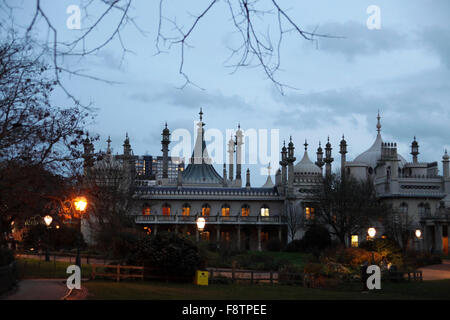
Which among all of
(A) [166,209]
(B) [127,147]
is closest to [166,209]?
(A) [166,209]

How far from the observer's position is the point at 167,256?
77.7 ft

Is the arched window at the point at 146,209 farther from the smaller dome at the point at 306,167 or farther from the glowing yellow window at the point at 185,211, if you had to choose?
the smaller dome at the point at 306,167

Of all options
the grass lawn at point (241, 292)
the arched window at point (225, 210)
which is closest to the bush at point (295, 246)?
the arched window at point (225, 210)

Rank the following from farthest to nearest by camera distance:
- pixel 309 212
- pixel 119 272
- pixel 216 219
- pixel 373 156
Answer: pixel 373 156
pixel 309 212
pixel 216 219
pixel 119 272

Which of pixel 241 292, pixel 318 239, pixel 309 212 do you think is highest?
pixel 309 212

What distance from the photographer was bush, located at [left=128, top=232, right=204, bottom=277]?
23672mm

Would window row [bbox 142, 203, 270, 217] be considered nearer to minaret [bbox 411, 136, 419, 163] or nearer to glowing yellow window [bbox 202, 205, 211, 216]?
glowing yellow window [bbox 202, 205, 211, 216]

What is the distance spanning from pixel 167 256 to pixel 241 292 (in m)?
4.63

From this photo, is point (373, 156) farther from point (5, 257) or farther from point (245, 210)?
point (5, 257)

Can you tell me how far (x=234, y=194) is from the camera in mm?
57562

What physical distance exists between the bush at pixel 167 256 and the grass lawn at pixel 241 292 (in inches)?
40.1

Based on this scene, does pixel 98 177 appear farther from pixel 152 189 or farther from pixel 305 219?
pixel 305 219
